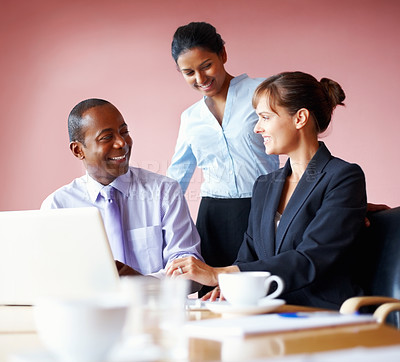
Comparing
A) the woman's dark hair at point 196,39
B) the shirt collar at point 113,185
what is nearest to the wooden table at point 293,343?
the shirt collar at point 113,185

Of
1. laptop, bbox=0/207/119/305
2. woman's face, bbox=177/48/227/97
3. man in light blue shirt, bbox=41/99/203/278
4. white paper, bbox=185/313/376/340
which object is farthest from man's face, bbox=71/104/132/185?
white paper, bbox=185/313/376/340

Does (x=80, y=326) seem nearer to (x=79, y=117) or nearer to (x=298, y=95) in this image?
(x=298, y=95)

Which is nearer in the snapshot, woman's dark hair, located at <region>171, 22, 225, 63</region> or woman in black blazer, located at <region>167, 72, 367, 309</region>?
woman in black blazer, located at <region>167, 72, 367, 309</region>

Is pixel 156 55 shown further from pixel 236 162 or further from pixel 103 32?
pixel 236 162

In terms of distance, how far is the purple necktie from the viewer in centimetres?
204

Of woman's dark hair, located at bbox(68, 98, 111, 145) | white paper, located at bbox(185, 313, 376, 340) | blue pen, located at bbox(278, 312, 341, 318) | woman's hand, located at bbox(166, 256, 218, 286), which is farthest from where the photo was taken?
woman's dark hair, located at bbox(68, 98, 111, 145)

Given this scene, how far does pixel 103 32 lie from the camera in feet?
12.9

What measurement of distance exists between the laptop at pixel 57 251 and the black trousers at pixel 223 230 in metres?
1.18

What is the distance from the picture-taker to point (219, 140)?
8.49 feet

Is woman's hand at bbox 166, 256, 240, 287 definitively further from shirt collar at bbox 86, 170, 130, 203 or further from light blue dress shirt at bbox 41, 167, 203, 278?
shirt collar at bbox 86, 170, 130, 203

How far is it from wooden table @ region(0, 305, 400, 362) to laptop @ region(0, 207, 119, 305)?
8.0 inches

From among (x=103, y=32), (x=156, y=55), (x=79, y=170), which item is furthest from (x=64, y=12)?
(x=79, y=170)

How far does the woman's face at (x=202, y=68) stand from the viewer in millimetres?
2475

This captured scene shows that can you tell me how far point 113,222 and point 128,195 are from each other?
0.40ft
